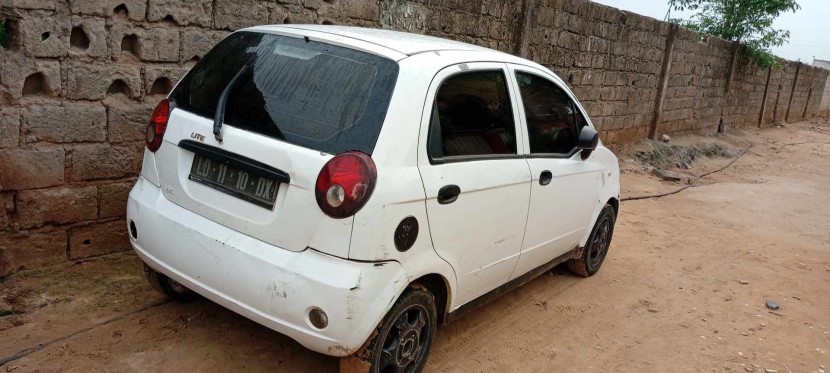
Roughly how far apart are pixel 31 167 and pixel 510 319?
3.05 meters

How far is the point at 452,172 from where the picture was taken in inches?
113

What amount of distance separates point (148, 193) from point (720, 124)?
57.6 ft

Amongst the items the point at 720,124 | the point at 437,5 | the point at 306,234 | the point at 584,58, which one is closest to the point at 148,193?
the point at 306,234

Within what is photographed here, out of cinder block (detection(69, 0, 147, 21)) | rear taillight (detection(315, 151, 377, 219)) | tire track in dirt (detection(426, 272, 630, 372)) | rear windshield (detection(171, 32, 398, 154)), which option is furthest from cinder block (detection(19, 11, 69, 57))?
tire track in dirt (detection(426, 272, 630, 372))

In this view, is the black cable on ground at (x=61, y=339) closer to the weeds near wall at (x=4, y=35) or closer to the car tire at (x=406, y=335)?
the car tire at (x=406, y=335)

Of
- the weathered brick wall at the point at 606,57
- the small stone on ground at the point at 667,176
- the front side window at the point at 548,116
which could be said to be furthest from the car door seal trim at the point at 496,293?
the small stone on ground at the point at 667,176

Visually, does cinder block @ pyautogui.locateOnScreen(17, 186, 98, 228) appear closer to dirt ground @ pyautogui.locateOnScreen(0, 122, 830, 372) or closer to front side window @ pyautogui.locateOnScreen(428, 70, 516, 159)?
dirt ground @ pyautogui.locateOnScreen(0, 122, 830, 372)

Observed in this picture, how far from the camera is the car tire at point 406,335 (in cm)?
269

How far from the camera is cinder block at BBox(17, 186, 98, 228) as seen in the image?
361 centimetres

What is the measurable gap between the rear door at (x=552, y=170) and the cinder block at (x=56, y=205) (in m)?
2.70

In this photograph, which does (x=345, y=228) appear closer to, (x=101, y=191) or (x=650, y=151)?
(x=101, y=191)

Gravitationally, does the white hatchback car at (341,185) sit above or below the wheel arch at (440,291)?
above

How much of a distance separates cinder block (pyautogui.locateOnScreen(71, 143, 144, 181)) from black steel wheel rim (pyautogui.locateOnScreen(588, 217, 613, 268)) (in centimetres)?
338

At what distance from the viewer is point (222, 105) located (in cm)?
282
